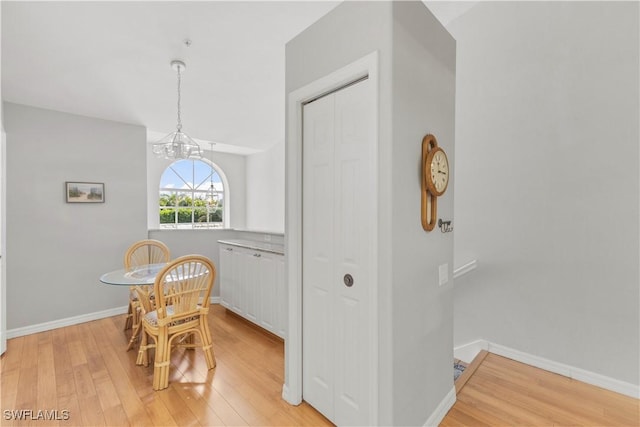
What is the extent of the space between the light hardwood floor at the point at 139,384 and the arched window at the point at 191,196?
309 centimetres

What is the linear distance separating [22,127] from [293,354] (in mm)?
3945

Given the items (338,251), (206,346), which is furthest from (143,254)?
(338,251)

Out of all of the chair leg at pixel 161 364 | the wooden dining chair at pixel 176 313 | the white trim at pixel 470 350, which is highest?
the wooden dining chair at pixel 176 313

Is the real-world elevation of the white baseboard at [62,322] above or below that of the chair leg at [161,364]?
below

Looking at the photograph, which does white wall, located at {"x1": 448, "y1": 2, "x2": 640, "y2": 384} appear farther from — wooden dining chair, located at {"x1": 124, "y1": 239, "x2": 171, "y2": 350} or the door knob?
wooden dining chair, located at {"x1": 124, "y1": 239, "x2": 171, "y2": 350}

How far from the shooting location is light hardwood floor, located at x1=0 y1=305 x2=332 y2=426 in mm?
1971

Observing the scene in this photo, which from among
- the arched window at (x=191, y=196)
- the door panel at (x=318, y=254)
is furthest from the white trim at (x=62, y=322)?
the door panel at (x=318, y=254)

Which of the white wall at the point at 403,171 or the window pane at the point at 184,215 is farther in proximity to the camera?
the window pane at the point at 184,215

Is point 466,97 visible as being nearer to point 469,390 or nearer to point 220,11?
point 220,11

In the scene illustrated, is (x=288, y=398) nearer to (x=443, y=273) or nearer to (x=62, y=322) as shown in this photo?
(x=443, y=273)

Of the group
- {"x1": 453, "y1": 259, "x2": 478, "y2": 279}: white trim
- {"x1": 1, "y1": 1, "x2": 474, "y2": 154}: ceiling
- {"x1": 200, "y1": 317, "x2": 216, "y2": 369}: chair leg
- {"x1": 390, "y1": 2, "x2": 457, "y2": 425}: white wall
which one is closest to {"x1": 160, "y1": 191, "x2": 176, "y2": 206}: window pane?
{"x1": 1, "y1": 1, "x2": 474, "y2": 154}: ceiling

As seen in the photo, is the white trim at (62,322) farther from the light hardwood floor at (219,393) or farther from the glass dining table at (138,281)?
the glass dining table at (138,281)

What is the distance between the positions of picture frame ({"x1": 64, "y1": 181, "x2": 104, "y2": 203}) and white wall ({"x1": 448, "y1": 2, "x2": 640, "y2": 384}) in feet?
14.3

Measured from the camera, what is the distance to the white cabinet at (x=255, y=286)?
3.00 meters
